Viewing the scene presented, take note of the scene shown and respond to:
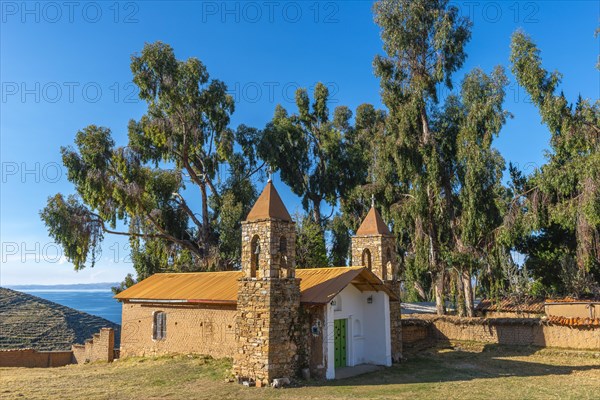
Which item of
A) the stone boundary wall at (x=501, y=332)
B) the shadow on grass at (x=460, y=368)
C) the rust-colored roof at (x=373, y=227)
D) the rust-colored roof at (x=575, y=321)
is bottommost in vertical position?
the shadow on grass at (x=460, y=368)

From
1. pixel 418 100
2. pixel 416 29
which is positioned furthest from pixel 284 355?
pixel 416 29

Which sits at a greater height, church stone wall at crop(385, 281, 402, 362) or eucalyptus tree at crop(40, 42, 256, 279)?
eucalyptus tree at crop(40, 42, 256, 279)

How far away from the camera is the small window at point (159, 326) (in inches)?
911

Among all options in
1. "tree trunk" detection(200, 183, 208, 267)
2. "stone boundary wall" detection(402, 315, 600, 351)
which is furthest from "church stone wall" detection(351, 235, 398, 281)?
"tree trunk" detection(200, 183, 208, 267)

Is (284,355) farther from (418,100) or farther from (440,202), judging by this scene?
(418,100)

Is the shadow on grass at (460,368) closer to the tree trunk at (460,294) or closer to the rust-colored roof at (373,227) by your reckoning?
the tree trunk at (460,294)

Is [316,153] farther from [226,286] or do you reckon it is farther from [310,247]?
[226,286]

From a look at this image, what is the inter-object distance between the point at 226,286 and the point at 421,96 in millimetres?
16856

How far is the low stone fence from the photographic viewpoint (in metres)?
26.5

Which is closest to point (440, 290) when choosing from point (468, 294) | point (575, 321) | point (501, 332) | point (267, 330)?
point (468, 294)

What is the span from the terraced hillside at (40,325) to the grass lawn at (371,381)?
17.2 metres

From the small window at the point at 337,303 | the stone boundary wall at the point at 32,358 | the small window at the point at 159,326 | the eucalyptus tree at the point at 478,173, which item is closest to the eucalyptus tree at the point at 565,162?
the eucalyptus tree at the point at 478,173

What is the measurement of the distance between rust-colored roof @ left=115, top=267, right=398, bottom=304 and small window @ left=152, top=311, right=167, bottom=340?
893 millimetres

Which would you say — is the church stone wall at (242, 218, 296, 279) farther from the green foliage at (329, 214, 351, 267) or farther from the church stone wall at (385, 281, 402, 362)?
the green foliage at (329, 214, 351, 267)
